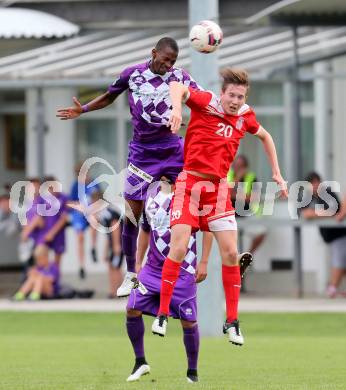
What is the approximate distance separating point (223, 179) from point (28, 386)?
234 cm

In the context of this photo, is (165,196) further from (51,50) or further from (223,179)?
(51,50)

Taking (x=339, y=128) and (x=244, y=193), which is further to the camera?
(x=339, y=128)

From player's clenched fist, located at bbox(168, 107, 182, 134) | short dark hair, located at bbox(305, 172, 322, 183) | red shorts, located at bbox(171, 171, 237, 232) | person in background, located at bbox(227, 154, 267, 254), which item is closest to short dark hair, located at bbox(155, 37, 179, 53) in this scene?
red shorts, located at bbox(171, 171, 237, 232)

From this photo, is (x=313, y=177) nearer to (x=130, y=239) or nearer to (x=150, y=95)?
(x=130, y=239)

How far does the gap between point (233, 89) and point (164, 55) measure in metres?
0.72

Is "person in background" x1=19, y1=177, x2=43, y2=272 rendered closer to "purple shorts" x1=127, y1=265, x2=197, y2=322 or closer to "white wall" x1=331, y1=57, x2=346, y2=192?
"white wall" x1=331, y1=57, x2=346, y2=192

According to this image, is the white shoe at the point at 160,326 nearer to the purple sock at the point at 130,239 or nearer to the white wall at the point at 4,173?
the purple sock at the point at 130,239

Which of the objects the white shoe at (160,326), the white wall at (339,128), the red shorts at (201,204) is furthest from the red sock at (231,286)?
the white wall at (339,128)

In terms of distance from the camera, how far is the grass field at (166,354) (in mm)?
12055

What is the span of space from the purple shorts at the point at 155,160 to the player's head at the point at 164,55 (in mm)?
661

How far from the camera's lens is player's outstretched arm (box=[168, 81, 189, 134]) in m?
10.4

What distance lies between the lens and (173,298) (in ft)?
39.6

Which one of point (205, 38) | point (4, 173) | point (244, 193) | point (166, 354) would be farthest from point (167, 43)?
point (4, 173)

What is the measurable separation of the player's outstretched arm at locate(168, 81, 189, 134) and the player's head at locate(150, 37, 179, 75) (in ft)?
1.67
